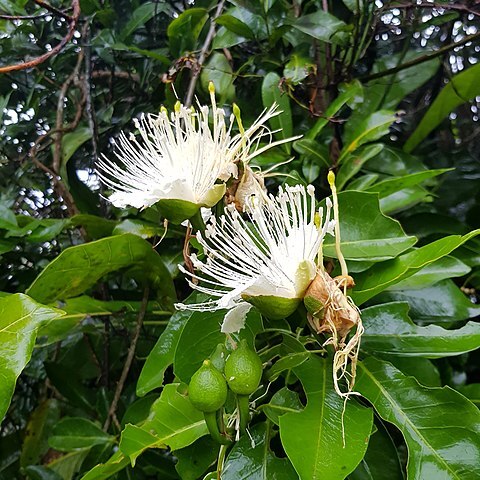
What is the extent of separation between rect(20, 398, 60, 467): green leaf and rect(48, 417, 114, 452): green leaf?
156 mm

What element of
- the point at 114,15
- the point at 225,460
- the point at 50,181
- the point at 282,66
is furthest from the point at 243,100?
the point at 225,460

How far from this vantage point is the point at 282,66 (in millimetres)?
972

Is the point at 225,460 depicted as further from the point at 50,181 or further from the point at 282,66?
the point at 50,181

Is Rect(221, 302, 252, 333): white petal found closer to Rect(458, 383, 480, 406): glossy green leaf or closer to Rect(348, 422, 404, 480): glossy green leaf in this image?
Rect(348, 422, 404, 480): glossy green leaf

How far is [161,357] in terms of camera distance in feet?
2.31

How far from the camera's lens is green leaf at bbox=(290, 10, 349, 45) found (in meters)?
0.88

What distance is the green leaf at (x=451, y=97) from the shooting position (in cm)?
97

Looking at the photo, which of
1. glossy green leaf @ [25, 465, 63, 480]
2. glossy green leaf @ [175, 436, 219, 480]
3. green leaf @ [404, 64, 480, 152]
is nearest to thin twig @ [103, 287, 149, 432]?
glossy green leaf @ [25, 465, 63, 480]

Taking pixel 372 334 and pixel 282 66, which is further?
pixel 282 66

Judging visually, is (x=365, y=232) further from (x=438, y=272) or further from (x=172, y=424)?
(x=172, y=424)

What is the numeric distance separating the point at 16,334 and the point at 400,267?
15.7 inches

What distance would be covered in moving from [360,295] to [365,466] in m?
0.19

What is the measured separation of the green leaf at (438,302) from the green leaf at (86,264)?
34 centimetres

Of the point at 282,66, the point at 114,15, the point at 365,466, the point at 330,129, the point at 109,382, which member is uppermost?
the point at 114,15
